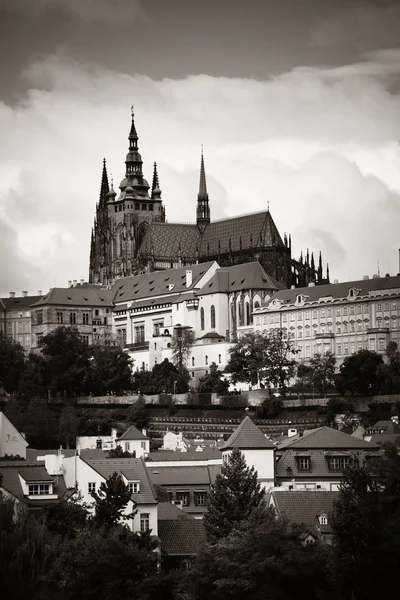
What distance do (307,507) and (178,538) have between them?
627 cm

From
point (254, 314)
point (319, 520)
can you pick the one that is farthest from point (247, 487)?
point (254, 314)

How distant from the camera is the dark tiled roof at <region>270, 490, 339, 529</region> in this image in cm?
8075

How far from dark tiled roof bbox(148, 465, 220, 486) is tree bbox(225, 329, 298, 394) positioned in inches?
2716

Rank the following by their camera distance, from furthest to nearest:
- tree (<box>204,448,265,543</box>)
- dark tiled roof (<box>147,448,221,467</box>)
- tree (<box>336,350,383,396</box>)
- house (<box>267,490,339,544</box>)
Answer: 1. tree (<box>336,350,383,396</box>)
2. dark tiled roof (<box>147,448,221,467</box>)
3. house (<box>267,490,339,544</box>)
4. tree (<box>204,448,265,543</box>)

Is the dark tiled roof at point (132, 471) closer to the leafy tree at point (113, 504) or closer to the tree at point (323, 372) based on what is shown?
the leafy tree at point (113, 504)

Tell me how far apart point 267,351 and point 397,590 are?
106m

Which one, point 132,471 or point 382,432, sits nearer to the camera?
point 132,471

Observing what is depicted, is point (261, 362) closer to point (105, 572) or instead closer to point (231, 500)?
point (231, 500)

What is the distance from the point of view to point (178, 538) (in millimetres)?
78688

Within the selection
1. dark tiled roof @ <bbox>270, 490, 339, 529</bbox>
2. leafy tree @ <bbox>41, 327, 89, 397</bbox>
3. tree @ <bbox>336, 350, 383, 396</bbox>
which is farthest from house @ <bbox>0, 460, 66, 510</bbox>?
leafy tree @ <bbox>41, 327, 89, 397</bbox>

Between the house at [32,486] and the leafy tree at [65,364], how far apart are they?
85.2 meters

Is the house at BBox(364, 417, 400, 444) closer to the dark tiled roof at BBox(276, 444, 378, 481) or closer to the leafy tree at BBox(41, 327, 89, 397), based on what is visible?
the dark tiled roof at BBox(276, 444, 378, 481)

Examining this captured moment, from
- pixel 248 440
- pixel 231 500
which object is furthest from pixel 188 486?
pixel 231 500

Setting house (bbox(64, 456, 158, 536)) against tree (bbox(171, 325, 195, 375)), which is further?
tree (bbox(171, 325, 195, 375))
